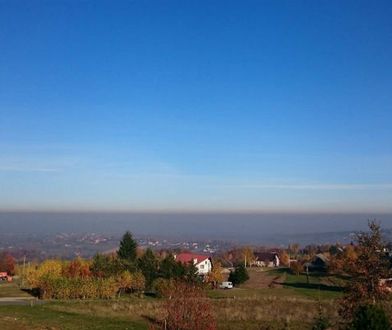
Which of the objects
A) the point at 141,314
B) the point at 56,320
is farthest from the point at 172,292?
the point at 141,314

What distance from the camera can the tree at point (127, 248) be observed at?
62281 millimetres

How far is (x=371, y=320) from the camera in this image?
43.3 ft

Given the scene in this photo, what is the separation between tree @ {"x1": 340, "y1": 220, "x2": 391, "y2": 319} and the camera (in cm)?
2212

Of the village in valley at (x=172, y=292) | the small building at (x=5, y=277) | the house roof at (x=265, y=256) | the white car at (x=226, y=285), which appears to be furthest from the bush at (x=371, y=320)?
the house roof at (x=265, y=256)

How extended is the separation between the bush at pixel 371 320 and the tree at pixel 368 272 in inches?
330

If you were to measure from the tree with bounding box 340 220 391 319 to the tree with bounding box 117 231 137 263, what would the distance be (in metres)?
41.0

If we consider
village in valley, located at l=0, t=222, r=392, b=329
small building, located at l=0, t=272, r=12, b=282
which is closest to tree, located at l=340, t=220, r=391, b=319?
village in valley, located at l=0, t=222, r=392, b=329

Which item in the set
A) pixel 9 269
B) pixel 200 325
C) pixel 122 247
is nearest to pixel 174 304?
pixel 200 325

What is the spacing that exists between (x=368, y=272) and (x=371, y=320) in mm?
10765

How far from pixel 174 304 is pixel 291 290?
36.0m

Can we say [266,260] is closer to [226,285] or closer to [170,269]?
[226,285]

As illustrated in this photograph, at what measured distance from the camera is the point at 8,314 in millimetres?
31234

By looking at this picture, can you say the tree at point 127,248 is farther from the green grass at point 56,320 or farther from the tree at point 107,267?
the green grass at point 56,320

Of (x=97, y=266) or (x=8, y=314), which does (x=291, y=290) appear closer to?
(x=97, y=266)
